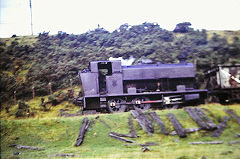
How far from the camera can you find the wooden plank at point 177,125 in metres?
7.23

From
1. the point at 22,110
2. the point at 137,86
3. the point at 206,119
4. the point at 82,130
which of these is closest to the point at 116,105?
the point at 137,86

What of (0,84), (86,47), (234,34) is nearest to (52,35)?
(86,47)

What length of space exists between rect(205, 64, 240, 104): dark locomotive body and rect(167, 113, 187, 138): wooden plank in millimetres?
2532

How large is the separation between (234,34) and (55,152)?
7.24 m

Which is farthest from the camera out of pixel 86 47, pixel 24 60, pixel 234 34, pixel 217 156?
pixel 24 60

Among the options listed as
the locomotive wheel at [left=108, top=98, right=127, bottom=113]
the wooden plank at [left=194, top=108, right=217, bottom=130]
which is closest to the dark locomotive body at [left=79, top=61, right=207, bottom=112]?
the locomotive wheel at [left=108, top=98, right=127, bottom=113]

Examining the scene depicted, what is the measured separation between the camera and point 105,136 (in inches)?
305

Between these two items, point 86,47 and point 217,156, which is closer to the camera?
point 217,156

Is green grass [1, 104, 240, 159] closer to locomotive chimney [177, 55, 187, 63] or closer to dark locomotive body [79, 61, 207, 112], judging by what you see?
dark locomotive body [79, 61, 207, 112]

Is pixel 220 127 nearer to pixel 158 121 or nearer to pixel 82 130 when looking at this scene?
pixel 158 121

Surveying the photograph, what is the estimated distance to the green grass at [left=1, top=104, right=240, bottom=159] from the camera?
6262mm

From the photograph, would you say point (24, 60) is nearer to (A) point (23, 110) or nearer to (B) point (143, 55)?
(A) point (23, 110)

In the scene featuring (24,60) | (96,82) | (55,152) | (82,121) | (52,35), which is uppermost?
(52,35)

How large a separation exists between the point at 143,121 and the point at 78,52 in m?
3.74
